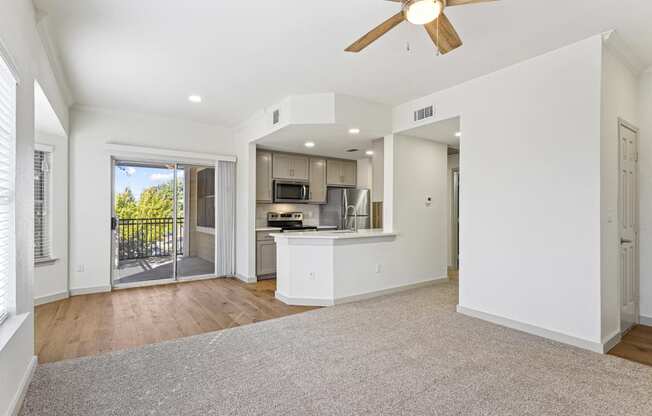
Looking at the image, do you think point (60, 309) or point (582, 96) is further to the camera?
point (60, 309)

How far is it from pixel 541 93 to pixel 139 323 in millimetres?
4734

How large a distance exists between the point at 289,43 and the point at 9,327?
2889mm

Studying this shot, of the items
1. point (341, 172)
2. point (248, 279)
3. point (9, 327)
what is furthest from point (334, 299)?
point (341, 172)

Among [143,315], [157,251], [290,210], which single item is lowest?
[143,315]

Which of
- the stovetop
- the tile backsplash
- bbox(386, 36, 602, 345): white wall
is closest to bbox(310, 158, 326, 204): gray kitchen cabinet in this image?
the tile backsplash

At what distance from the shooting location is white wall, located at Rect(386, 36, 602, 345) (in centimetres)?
288

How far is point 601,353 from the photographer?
278 centimetres

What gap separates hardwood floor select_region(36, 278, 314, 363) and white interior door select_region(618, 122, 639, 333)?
334cm

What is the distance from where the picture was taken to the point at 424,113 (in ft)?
14.4

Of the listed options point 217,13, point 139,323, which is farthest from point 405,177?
point 139,323

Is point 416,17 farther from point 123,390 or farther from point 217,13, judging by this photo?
point 123,390

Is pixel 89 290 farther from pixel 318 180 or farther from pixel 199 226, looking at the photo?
pixel 318 180

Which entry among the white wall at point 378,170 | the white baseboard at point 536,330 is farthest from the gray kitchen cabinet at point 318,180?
the white baseboard at point 536,330

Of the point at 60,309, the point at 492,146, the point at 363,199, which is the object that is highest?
the point at 492,146
